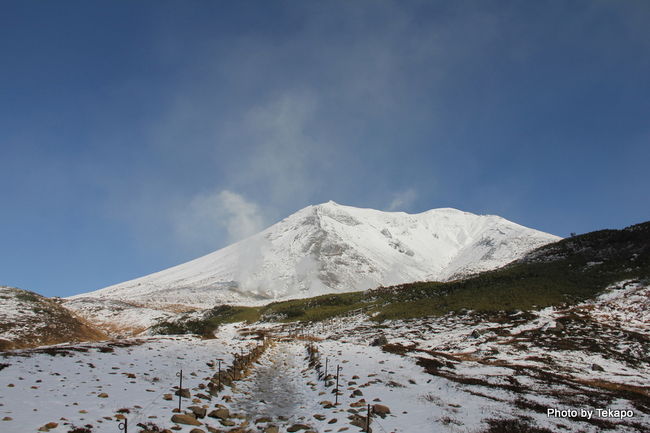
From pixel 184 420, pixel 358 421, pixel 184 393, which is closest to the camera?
pixel 184 420

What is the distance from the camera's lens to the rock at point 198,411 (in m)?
15.6

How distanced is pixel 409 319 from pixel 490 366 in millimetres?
29675

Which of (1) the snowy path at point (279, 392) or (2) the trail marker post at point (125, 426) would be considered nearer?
(2) the trail marker post at point (125, 426)

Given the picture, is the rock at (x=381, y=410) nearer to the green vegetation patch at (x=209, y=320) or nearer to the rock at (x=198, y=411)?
the rock at (x=198, y=411)

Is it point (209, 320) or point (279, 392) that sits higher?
point (279, 392)

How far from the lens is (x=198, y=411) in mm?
15852

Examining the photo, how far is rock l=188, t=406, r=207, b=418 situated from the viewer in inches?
615

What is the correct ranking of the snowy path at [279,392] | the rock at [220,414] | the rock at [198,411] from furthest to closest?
the snowy path at [279,392]
the rock at [220,414]
the rock at [198,411]

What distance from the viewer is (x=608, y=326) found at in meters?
39.7

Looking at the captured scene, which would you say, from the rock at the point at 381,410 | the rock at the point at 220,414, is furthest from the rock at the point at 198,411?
the rock at the point at 381,410

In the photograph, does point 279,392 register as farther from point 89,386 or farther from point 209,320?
point 209,320

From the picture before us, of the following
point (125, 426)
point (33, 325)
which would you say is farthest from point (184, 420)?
point (33, 325)

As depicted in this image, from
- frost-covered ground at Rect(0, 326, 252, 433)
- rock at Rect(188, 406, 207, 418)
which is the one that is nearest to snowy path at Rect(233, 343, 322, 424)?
rock at Rect(188, 406, 207, 418)

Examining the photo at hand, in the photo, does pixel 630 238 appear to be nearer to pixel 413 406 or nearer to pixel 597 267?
pixel 597 267
